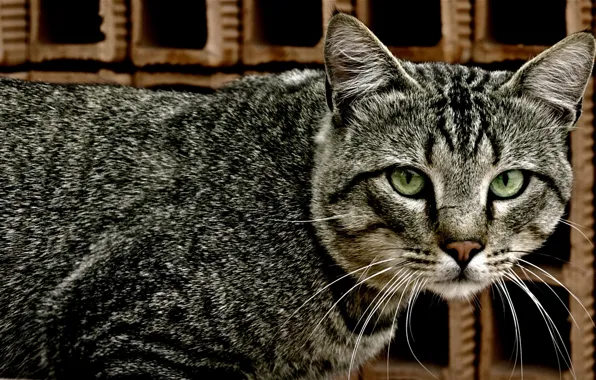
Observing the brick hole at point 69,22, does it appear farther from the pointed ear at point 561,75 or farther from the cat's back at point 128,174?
the pointed ear at point 561,75

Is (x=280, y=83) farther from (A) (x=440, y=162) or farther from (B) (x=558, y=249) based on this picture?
(B) (x=558, y=249)

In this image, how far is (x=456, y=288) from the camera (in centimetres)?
162

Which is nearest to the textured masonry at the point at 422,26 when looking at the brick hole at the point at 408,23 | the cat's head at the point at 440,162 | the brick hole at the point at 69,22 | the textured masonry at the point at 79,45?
the brick hole at the point at 408,23

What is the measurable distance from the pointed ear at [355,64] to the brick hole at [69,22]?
2.92ft

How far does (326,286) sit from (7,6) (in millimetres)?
1111

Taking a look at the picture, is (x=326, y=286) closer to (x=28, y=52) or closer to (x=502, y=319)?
(x=502, y=319)

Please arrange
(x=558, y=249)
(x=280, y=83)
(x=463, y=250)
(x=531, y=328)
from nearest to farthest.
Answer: (x=463, y=250) → (x=280, y=83) → (x=558, y=249) → (x=531, y=328)

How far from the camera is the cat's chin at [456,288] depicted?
1.60m

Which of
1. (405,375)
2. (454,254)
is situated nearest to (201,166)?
(454,254)

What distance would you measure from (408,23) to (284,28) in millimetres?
344

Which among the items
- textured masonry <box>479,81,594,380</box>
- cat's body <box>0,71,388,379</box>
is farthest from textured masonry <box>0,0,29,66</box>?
textured masonry <box>479,81,594,380</box>

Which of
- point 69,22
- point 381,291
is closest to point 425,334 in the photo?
point 381,291

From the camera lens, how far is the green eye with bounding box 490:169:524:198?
63.8 inches

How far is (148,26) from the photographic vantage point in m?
2.15
